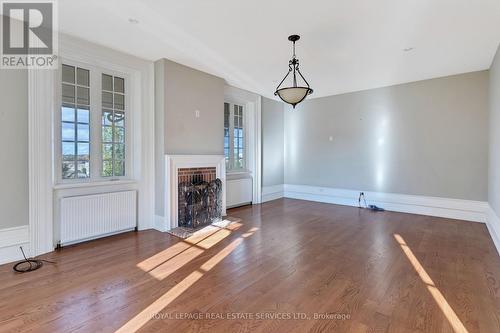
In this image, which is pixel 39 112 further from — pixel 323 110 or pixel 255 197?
pixel 323 110

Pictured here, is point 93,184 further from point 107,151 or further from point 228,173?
point 228,173

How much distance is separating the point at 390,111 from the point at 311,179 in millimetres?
2608

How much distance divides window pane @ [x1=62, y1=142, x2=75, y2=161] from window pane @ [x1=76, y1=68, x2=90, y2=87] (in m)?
0.92

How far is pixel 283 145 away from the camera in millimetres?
7594

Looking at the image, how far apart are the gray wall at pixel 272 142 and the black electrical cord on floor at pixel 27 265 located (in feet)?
16.1

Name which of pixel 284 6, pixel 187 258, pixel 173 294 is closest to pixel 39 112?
pixel 187 258

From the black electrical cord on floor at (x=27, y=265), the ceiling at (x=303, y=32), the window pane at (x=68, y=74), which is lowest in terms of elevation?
the black electrical cord on floor at (x=27, y=265)

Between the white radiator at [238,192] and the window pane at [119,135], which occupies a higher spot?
the window pane at [119,135]

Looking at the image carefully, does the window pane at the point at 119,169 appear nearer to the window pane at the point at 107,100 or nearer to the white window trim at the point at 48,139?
the white window trim at the point at 48,139

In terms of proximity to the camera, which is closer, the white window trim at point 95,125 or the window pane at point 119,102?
the white window trim at point 95,125

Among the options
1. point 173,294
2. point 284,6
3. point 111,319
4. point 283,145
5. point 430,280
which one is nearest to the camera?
point 111,319

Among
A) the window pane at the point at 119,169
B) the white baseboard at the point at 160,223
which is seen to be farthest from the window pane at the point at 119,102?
the white baseboard at the point at 160,223

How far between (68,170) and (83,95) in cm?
113

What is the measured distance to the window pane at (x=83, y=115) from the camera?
3633 mm
